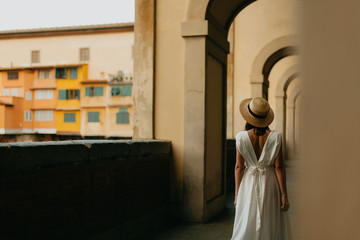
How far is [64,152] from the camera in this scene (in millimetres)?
3918

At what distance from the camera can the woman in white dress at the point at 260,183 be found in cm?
362

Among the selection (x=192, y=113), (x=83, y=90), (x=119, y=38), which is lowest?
(x=192, y=113)

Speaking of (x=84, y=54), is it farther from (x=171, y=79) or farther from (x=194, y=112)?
(x=194, y=112)

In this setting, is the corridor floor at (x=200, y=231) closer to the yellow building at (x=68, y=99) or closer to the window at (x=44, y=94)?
the yellow building at (x=68, y=99)

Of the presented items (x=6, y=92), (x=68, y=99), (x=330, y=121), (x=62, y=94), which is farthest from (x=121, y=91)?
(x=330, y=121)

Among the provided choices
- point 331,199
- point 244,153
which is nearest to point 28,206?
point 244,153

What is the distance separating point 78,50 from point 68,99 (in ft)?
18.8

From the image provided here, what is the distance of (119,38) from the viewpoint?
151ft

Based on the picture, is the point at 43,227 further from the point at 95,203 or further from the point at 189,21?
the point at 189,21

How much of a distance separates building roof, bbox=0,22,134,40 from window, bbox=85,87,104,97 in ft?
20.2

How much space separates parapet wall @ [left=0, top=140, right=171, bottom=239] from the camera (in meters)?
3.31

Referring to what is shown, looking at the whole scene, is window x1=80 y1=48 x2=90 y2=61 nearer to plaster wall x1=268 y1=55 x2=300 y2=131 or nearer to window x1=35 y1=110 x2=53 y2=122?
window x1=35 y1=110 x2=53 y2=122

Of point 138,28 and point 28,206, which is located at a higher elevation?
point 138,28

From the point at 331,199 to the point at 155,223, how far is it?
5637 mm
